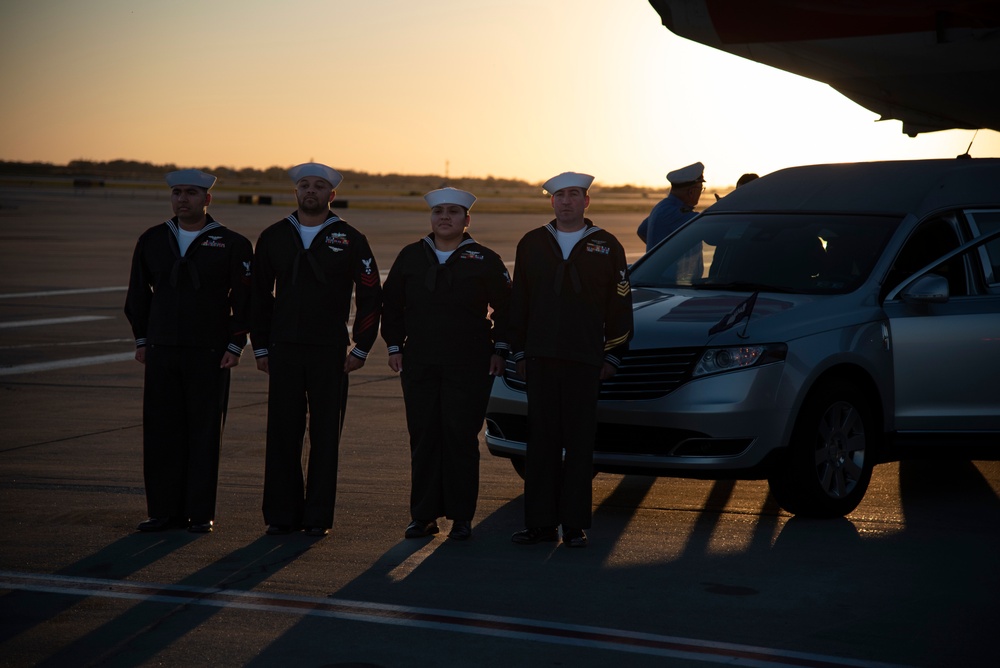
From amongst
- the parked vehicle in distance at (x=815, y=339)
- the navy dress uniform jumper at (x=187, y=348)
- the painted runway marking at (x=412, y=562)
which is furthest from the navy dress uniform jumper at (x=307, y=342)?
the parked vehicle in distance at (x=815, y=339)

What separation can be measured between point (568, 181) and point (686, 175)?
446 centimetres

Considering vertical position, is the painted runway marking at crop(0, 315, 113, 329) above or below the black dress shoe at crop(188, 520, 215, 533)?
below

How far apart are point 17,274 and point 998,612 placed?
2341 centimetres

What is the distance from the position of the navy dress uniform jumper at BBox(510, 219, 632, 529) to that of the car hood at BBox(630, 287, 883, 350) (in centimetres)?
53

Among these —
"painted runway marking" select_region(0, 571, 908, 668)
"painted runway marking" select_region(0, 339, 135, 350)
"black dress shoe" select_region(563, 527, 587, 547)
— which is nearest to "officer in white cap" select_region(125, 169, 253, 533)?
"painted runway marking" select_region(0, 571, 908, 668)

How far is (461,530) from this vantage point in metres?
7.30

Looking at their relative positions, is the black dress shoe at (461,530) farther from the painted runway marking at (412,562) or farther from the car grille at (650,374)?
the car grille at (650,374)

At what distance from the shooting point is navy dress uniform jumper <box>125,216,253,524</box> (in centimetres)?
744

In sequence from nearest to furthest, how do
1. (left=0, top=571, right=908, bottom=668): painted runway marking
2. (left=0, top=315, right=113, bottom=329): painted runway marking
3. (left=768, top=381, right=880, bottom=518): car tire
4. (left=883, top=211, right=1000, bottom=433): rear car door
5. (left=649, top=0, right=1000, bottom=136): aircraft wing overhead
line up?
1. (left=0, top=571, right=908, bottom=668): painted runway marking
2. (left=768, top=381, right=880, bottom=518): car tire
3. (left=883, top=211, right=1000, bottom=433): rear car door
4. (left=649, top=0, right=1000, bottom=136): aircraft wing overhead
5. (left=0, top=315, right=113, bottom=329): painted runway marking

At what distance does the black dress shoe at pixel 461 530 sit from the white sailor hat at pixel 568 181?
1.80m

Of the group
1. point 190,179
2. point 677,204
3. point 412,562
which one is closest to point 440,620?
point 412,562

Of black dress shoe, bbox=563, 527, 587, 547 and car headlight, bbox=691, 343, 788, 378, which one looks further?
car headlight, bbox=691, 343, 788, 378

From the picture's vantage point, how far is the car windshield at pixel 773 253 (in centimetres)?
848

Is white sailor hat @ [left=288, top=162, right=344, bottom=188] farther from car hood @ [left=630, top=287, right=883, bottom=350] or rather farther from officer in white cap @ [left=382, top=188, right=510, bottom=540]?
car hood @ [left=630, top=287, right=883, bottom=350]
